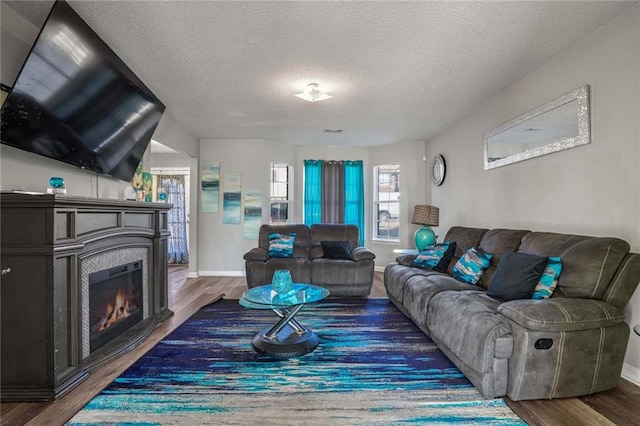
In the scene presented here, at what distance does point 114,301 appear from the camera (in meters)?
2.71

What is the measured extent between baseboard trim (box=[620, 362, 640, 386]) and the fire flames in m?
3.74

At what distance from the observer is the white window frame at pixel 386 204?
620 centimetres

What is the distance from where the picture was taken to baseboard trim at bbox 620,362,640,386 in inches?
81.0

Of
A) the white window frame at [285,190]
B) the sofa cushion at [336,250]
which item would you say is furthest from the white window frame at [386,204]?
the sofa cushion at [336,250]

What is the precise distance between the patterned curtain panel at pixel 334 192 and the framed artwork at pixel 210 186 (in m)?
1.68

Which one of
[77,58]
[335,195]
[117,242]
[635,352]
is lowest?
[635,352]

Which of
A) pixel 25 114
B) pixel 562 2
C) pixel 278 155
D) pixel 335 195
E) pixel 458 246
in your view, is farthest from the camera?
pixel 335 195

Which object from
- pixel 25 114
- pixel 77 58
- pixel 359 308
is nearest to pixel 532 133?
pixel 359 308

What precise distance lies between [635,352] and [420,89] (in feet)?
8.91

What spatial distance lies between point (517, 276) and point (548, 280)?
0.60 feet

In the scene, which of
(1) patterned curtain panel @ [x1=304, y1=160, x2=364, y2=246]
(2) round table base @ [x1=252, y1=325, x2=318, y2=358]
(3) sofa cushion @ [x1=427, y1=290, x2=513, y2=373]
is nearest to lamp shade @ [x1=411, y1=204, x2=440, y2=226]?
(1) patterned curtain panel @ [x1=304, y1=160, x2=364, y2=246]

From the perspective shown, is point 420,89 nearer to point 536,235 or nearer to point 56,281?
point 536,235

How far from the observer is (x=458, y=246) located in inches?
143

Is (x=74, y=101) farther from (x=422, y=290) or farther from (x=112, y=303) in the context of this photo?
(x=422, y=290)
